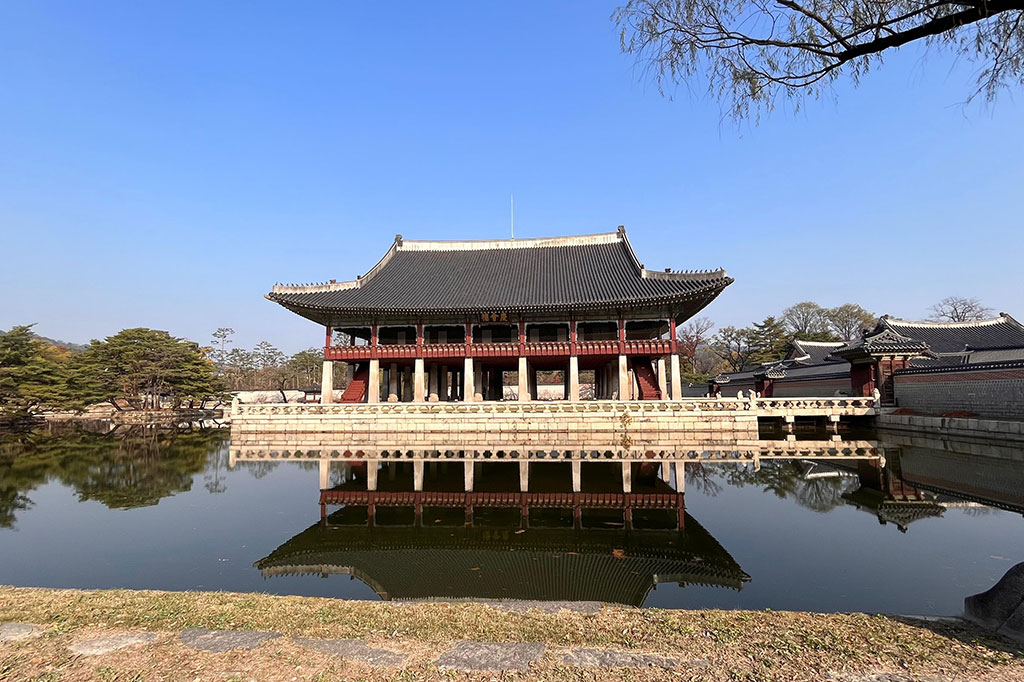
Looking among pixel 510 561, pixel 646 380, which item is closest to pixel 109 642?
pixel 510 561

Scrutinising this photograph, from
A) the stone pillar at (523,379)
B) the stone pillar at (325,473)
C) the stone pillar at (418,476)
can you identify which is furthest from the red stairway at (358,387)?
the stone pillar at (418,476)

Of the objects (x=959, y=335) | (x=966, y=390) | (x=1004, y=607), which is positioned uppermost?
(x=959, y=335)

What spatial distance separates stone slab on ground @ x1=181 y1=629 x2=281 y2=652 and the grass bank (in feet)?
0.34

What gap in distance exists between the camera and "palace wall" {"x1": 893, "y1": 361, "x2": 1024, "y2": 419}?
1773 cm

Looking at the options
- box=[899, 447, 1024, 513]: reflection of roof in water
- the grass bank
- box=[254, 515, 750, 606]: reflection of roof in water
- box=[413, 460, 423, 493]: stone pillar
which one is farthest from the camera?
box=[413, 460, 423, 493]: stone pillar

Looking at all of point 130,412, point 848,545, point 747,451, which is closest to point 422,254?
point 747,451

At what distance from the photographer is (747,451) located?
17.7 meters

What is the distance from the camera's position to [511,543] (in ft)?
26.3

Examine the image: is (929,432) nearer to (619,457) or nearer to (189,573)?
(619,457)

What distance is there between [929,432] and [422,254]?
29238mm

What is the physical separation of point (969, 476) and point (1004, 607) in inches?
445

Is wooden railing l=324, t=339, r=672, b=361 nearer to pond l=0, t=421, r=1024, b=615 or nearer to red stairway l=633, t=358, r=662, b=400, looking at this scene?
red stairway l=633, t=358, r=662, b=400

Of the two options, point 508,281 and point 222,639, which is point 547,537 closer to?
point 222,639

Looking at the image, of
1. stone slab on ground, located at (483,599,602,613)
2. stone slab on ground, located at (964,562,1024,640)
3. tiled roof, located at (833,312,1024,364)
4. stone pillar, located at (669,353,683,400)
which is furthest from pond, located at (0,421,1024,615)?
tiled roof, located at (833,312,1024,364)
